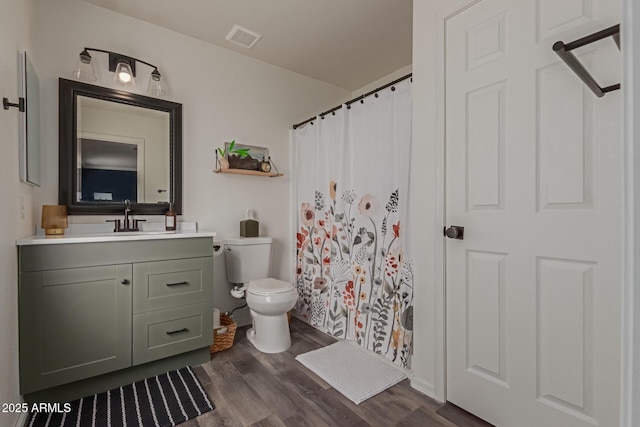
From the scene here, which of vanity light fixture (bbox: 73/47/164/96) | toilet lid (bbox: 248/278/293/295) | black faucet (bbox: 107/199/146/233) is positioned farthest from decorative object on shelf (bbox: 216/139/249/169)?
toilet lid (bbox: 248/278/293/295)

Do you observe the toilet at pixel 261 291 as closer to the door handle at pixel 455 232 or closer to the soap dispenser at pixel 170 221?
the soap dispenser at pixel 170 221

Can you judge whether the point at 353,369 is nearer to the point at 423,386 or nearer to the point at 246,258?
the point at 423,386

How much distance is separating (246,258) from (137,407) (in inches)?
46.3

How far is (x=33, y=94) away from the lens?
1.71m

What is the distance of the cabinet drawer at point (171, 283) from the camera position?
1.79 m

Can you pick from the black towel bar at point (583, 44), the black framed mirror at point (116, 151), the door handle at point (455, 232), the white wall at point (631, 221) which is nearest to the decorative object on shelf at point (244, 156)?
the black framed mirror at point (116, 151)

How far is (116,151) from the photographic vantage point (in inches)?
85.5

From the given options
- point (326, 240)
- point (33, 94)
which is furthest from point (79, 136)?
point (326, 240)

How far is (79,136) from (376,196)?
6.68 ft

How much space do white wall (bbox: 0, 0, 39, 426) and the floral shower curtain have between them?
1.84 meters

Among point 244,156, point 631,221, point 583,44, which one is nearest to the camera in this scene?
point 631,221

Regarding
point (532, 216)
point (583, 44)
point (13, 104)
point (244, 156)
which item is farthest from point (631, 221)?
point (244, 156)

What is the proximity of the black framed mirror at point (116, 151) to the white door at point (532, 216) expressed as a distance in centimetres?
199

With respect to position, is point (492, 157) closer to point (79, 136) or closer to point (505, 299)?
point (505, 299)
